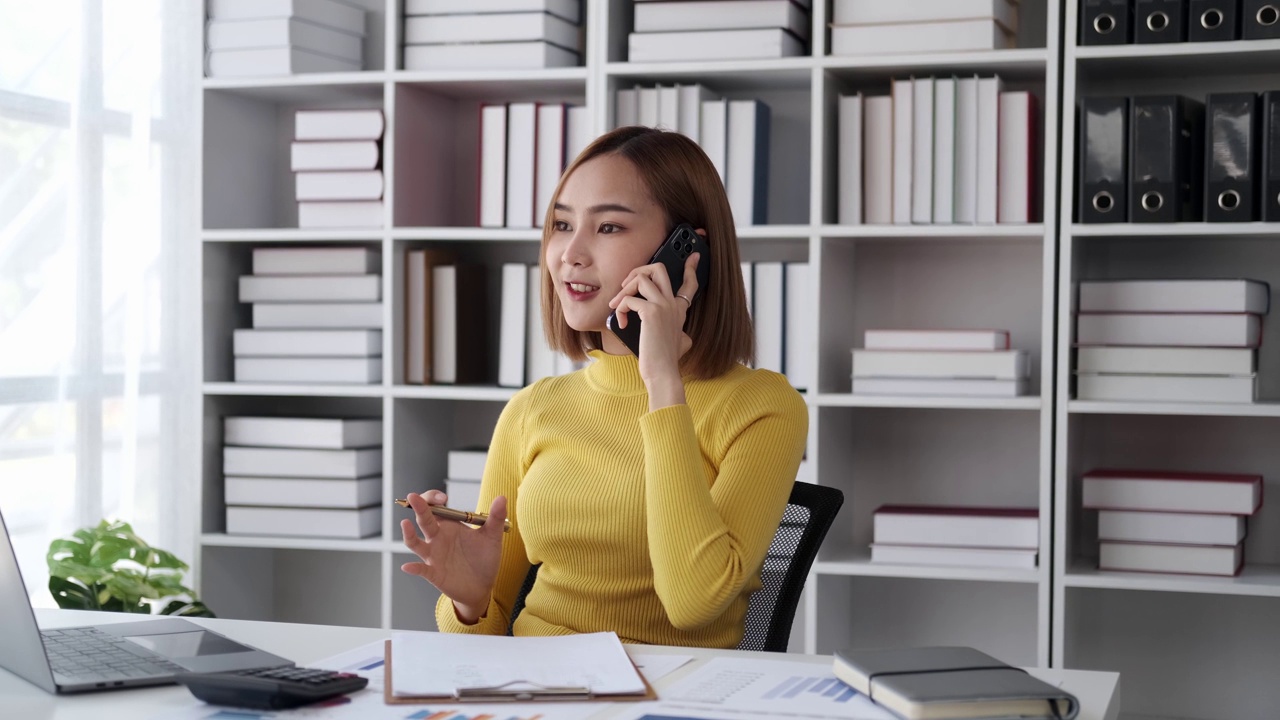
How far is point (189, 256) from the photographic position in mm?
3135

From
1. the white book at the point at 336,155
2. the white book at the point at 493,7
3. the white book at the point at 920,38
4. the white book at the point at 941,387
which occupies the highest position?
the white book at the point at 493,7

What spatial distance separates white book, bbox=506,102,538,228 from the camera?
2969 millimetres

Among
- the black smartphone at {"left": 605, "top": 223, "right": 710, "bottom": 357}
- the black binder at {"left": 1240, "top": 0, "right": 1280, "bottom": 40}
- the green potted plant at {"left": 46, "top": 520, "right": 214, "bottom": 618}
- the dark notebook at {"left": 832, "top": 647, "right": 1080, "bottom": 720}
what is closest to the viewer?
the dark notebook at {"left": 832, "top": 647, "right": 1080, "bottom": 720}

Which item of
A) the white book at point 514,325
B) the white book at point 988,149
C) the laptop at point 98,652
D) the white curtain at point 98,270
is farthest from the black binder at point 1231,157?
the white curtain at point 98,270

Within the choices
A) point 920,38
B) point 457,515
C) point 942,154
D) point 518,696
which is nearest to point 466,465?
point 942,154

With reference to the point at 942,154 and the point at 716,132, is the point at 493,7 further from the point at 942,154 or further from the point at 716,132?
the point at 942,154

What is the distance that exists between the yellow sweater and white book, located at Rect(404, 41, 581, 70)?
1.28 meters

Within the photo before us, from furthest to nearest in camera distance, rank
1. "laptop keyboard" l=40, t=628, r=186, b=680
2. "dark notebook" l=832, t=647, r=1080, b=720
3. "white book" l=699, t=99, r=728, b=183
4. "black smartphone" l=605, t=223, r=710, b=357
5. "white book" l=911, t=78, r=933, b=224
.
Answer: "white book" l=699, t=99, r=728, b=183
"white book" l=911, t=78, r=933, b=224
"black smartphone" l=605, t=223, r=710, b=357
"laptop keyboard" l=40, t=628, r=186, b=680
"dark notebook" l=832, t=647, r=1080, b=720

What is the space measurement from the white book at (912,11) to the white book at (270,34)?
122 centimetres

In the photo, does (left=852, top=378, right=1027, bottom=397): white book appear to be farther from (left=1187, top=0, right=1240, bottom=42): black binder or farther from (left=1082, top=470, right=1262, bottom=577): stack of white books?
(left=1187, top=0, right=1240, bottom=42): black binder

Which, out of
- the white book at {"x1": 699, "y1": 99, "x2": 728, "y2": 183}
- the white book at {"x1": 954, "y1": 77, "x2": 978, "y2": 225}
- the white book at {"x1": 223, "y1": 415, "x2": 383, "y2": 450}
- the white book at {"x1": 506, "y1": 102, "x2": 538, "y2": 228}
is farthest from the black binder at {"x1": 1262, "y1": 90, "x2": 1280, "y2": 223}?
the white book at {"x1": 223, "y1": 415, "x2": 383, "y2": 450}

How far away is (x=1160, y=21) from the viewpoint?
2568 mm

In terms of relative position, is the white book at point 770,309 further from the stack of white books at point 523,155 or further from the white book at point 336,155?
the white book at point 336,155

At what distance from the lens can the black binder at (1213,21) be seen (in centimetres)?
253
